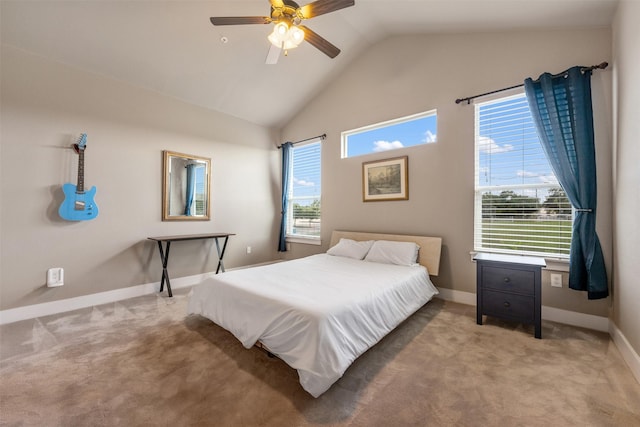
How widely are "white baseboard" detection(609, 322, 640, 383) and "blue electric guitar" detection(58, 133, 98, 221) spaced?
507 centimetres

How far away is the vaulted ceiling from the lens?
8.15 ft

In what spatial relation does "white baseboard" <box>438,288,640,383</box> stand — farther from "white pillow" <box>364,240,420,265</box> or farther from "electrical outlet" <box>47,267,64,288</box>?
"electrical outlet" <box>47,267,64,288</box>

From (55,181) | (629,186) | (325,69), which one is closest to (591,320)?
(629,186)

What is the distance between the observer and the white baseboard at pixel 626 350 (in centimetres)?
171

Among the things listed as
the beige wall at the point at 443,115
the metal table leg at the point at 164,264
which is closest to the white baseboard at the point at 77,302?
the metal table leg at the point at 164,264

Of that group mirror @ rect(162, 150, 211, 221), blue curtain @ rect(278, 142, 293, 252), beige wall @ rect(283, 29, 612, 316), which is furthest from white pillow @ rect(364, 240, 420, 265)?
mirror @ rect(162, 150, 211, 221)

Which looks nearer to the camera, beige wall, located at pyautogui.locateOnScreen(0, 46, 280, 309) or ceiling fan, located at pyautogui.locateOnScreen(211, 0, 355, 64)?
ceiling fan, located at pyautogui.locateOnScreen(211, 0, 355, 64)

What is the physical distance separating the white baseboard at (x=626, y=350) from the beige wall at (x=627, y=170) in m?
0.04

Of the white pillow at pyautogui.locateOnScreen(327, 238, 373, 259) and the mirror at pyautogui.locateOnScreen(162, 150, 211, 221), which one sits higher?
the mirror at pyautogui.locateOnScreen(162, 150, 211, 221)

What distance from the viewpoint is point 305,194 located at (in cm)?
498

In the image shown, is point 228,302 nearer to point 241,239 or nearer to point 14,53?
point 241,239

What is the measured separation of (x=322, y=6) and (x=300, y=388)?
2690 millimetres

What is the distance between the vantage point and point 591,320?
2398 millimetres

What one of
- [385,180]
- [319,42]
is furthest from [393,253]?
[319,42]
